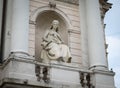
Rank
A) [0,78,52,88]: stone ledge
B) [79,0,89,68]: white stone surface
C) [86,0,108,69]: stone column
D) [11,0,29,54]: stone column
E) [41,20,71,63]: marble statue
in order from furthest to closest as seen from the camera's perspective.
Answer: [79,0,89,68]: white stone surface → [86,0,108,69]: stone column → [41,20,71,63]: marble statue → [11,0,29,54]: stone column → [0,78,52,88]: stone ledge

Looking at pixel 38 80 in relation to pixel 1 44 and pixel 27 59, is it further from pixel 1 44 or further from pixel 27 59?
pixel 1 44

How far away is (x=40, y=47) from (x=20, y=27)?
Result: 1770 mm

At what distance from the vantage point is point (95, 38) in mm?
14812

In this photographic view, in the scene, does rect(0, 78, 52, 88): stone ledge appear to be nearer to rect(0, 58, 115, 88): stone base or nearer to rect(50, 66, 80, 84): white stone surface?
rect(0, 58, 115, 88): stone base

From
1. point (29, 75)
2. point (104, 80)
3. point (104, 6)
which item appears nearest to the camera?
point (29, 75)

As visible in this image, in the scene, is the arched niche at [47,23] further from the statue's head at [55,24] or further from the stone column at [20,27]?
the stone column at [20,27]

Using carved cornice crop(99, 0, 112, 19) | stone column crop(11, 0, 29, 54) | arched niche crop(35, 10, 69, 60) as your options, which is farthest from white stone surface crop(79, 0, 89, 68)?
stone column crop(11, 0, 29, 54)

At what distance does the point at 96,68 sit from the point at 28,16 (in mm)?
3264

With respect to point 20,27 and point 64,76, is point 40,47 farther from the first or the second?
point 64,76

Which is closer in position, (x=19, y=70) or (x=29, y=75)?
(x=19, y=70)

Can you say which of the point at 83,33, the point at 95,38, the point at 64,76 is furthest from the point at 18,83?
the point at 83,33

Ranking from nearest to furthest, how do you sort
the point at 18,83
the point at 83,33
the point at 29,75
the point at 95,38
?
the point at 18,83 → the point at 29,75 → the point at 95,38 → the point at 83,33

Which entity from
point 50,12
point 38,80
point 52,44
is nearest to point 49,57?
point 52,44

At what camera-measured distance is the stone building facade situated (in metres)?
12.7
